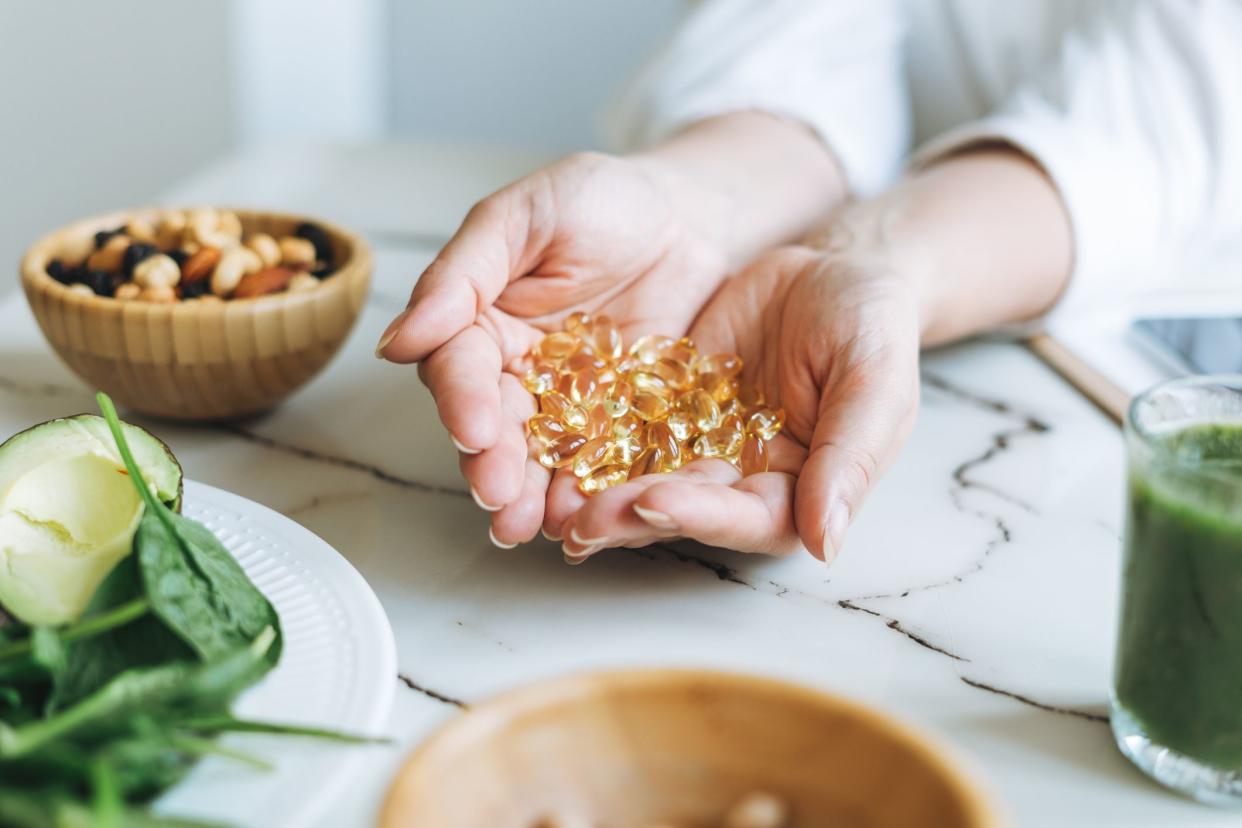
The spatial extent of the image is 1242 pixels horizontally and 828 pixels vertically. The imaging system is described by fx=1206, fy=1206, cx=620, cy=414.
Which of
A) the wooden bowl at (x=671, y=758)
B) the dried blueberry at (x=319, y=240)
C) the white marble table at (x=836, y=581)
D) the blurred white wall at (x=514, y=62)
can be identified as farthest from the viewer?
the blurred white wall at (x=514, y=62)

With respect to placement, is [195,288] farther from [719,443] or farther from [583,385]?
[719,443]

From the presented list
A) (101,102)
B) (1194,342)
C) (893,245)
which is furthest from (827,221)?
(101,102)

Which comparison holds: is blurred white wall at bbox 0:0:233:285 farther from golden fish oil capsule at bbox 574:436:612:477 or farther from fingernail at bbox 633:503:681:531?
fingernail at bbox 633:503:681:531

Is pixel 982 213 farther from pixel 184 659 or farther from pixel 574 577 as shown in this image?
pixel 184 659

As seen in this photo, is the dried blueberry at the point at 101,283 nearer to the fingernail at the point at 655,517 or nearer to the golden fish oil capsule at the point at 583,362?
the golden fish oil capsule at the point at 583,362

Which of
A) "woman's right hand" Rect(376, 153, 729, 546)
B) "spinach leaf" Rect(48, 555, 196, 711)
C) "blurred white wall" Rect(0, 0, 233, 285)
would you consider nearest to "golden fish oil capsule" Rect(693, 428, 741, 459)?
"woman's right hand" Rect(376, 153, 729, 546)

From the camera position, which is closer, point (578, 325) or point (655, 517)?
point (655, 517)

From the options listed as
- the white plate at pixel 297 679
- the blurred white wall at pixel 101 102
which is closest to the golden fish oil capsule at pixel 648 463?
the white plate at pixel 297 679
